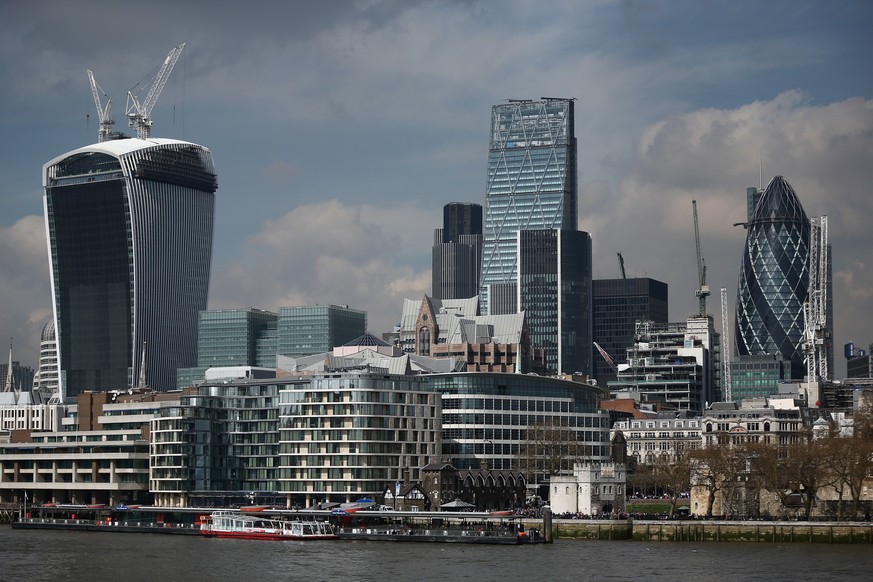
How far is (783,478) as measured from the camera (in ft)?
625

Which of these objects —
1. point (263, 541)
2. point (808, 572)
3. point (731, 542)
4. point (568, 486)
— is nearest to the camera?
point (808, 572)

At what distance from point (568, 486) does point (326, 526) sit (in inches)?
1278

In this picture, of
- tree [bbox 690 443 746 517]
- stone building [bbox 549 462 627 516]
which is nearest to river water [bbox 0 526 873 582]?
stone building [bbox 549 462 627 516]

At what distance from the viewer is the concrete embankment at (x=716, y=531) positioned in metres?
168

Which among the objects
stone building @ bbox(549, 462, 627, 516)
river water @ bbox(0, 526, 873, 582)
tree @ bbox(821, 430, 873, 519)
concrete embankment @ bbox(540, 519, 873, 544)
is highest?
tree @ bbox(821, 430, 873, 519)

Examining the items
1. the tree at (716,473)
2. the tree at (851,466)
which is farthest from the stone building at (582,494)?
the tree at (851,466)

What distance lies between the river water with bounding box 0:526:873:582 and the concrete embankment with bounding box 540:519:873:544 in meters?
3.43

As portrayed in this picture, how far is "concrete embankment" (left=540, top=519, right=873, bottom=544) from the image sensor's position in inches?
6619

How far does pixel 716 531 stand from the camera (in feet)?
568

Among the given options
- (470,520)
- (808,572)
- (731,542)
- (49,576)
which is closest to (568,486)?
(470,520)

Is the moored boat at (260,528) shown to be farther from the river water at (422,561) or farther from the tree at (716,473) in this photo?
the tree at (716,473)

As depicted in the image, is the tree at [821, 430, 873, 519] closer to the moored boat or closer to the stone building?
the stone building

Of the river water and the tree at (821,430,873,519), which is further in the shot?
the tree at (821,430,873,519)

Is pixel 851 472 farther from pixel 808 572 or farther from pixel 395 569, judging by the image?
pixel 395 569
